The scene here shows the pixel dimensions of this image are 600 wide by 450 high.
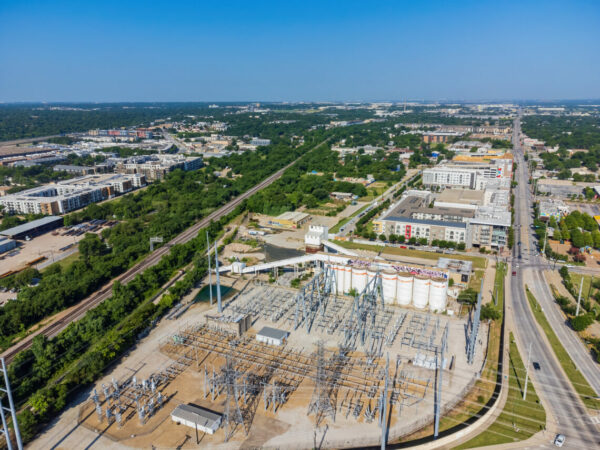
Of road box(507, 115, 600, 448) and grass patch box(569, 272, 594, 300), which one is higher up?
grass patch box(569, 272, 594, 300)

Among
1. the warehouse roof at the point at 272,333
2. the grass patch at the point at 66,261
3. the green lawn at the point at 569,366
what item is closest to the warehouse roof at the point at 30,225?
the grass patch at the point at 66,261

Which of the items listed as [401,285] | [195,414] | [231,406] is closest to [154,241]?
[401,285]

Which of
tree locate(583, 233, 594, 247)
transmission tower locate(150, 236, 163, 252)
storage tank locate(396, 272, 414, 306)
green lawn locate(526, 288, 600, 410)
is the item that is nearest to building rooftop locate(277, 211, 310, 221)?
transmission tower locate(150, 236, 163, 252)

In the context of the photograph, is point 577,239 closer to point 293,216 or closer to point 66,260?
point 293,216

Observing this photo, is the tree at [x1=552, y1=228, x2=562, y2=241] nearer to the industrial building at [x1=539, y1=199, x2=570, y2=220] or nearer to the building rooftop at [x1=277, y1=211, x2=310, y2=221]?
the industrial building at [x1=539, y1=199, x2=570, y2=220]

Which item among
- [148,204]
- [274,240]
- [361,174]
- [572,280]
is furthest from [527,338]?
[361,174]

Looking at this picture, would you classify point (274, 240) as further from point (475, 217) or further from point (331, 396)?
point (331, 396)

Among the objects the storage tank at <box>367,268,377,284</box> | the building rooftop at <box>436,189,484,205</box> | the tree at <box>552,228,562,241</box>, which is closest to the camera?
the storage tank at <box>367,268,377,284</box>
